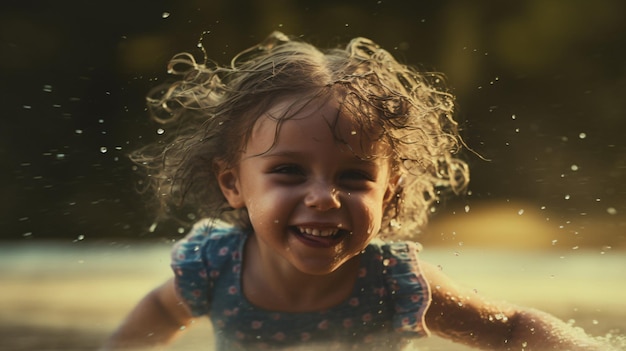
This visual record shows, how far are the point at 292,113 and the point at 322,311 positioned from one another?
36 cm

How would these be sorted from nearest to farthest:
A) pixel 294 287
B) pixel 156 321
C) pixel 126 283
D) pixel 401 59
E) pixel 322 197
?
pixel 322 197 < pixel 294 287 < pixel 156 321 < pixel 401 59 < pixel 126 283

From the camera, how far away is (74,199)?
280cm

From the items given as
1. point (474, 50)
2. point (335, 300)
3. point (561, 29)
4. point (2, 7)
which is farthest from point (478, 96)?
point (2, 7)

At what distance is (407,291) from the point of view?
67.1 inches

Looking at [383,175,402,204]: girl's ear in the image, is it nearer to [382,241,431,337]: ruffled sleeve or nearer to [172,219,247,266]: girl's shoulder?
[382,241,431,337]: ruffled sleeve

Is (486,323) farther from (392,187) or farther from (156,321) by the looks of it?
(156,321)

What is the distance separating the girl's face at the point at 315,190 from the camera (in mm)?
1482

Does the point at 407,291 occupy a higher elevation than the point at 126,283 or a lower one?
higher

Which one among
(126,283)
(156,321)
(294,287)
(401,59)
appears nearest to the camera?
(294,287)

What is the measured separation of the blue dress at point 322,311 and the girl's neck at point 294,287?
0.01m

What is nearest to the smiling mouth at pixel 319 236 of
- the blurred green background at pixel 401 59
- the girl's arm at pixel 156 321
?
the girl's arm at pixel 156 321

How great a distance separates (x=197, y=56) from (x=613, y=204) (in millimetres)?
1329

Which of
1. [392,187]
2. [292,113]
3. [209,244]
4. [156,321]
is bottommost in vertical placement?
[156,321]

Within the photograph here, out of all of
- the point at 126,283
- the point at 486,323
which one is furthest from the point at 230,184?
the point at 126,283
